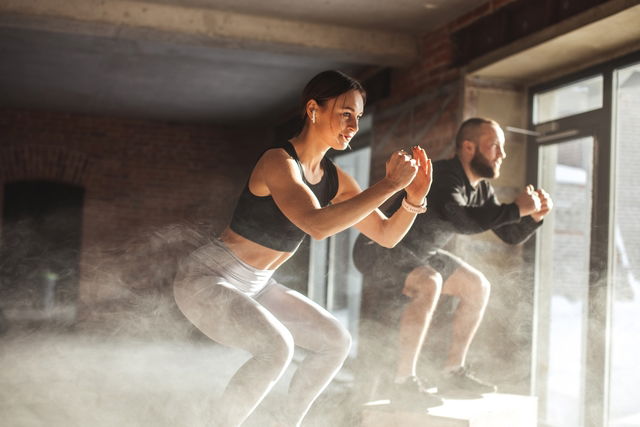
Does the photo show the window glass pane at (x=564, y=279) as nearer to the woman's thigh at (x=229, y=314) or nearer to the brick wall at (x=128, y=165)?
the woman's thigh at (x=229, y=314)

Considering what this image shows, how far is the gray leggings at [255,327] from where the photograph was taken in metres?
2.37

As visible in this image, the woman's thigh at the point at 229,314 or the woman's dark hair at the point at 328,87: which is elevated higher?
the woman's dark hair at the point at 328,87

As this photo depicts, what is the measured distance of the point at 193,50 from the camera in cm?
651

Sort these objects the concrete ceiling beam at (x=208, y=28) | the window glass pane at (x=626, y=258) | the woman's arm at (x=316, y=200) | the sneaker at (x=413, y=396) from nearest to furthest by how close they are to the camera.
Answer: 1. the woman's arm at (x=316, y=200)
2. the sneaker at (x=413, y=396)
3. the window glass pane at (x=626, y=258)
4. the concrete ceiling beam at (x=208, y=28)

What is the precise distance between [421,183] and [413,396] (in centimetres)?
113

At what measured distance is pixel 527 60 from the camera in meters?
4.52

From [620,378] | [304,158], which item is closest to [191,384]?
[304,158]

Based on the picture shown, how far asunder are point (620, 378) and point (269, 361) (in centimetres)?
260

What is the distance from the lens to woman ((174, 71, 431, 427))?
2365mm

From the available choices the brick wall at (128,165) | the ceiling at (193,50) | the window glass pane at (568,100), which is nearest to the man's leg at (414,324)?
the window glass pane at (568,100)

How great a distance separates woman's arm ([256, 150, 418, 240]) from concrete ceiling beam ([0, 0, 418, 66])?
3.14 m

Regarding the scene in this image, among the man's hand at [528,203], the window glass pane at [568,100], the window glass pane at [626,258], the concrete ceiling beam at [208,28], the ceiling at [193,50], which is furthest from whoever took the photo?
the ceiling at [193,50]

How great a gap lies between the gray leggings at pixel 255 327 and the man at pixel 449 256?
0.82 metres

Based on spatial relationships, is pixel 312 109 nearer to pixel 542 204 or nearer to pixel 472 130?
pixel 472 130
